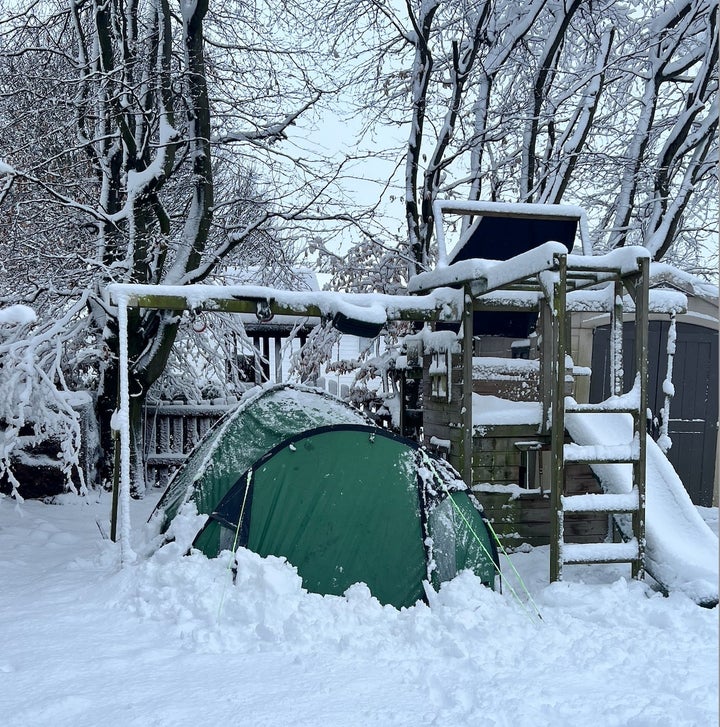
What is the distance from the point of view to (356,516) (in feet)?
16.4

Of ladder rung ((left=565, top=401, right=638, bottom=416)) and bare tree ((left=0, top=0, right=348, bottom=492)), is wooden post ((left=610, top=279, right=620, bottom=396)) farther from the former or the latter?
bare tree ((left=0, top=0, right=348, bottom=492))

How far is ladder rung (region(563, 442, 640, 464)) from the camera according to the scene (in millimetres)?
5297

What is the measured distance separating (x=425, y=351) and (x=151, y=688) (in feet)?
14.5

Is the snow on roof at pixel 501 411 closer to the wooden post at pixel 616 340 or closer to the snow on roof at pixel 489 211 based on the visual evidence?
the wooden post at pixel 616 340

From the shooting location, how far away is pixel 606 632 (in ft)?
14.7

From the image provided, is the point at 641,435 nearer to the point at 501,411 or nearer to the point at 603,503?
the point at 603,503

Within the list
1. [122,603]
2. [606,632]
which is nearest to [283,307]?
[122,603]

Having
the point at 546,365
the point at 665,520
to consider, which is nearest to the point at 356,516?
the point at 546,365

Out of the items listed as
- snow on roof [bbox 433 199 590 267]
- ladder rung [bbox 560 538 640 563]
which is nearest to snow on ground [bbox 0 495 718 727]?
ladder rung [bbox 560 538 640 563]

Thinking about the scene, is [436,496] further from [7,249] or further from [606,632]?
[7,249]

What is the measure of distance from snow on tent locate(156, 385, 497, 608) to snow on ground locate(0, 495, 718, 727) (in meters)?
0.19

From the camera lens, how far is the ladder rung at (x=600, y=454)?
530 centimetres

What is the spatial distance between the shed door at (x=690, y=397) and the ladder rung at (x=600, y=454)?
381cm

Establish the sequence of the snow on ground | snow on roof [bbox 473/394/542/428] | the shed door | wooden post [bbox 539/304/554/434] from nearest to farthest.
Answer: the snow on ground → wooden post [bbox 539/304/554/434] → snow on roof [bbox 473/394/542/428] → the shed door
